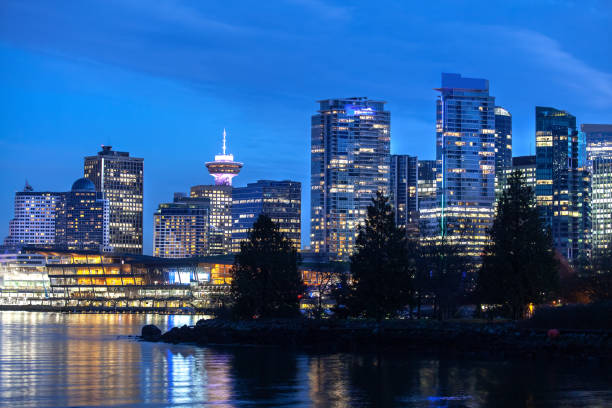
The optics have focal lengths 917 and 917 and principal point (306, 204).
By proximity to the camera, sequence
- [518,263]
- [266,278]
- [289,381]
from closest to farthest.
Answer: [289,381], [518,263], [266,278]

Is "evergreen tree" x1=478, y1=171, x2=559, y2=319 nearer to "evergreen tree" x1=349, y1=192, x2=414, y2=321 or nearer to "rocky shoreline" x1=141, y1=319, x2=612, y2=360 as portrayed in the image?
"rocky shoreline" x1=141, y1=319, x2=612, y2=360

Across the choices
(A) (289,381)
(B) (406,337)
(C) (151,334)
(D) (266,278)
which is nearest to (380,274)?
(B) (406,337)

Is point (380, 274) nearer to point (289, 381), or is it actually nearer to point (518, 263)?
point (518, 263)

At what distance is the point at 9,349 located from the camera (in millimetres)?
85688

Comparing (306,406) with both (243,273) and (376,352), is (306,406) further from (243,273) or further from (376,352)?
(243,273)

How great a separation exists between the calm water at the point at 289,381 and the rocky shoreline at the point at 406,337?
12.4 feet

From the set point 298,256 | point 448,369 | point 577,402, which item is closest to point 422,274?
point 298,256

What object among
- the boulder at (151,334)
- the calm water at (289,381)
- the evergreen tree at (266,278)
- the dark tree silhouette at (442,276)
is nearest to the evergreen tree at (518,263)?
the calm water at (289,381)

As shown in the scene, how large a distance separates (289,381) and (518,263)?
28641 mm

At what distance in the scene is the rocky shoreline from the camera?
66.4 meters

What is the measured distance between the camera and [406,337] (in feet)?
252

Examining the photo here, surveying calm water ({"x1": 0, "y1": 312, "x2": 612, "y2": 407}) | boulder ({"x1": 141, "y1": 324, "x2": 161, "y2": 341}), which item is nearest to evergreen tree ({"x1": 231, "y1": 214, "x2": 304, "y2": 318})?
boulder ({"x1": 141, "y1": 324, "x2": 161, "y2": 341})

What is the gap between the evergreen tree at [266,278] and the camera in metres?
92.4

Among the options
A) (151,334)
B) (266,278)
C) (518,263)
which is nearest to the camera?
(518,263)
